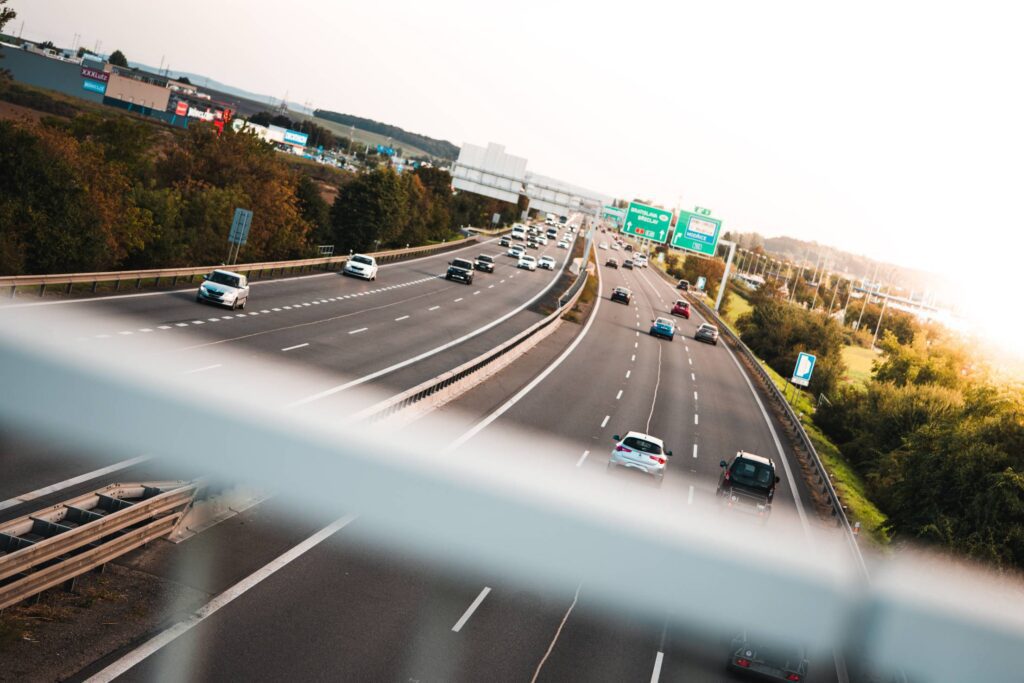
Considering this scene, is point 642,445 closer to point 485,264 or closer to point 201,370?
point 201,370

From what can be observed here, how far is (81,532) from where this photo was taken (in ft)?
37.7

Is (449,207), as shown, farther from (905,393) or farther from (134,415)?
(134,415)

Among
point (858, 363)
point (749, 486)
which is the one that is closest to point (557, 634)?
point (749, 486)

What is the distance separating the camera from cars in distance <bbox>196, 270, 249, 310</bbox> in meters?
36.0

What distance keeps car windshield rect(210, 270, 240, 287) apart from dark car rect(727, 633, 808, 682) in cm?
2770

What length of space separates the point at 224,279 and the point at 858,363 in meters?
83.3

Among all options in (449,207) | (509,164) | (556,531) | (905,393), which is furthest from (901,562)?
(449,207)

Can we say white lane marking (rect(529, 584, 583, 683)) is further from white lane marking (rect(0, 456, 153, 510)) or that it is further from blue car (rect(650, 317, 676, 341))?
blue car (rect(650, 317, 676, 341))

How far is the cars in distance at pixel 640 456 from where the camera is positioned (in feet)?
80.3

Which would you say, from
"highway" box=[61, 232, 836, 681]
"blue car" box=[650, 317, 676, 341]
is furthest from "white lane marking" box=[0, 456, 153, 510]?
"blue car" box=[650, 317, 676, 341]

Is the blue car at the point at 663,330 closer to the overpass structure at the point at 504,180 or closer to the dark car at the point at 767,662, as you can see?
the overpass structure at the point at 504,180

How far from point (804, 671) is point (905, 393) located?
3161 centimetres

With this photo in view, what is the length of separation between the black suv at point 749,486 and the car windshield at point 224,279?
21164mm

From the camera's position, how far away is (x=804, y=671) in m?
13.7
